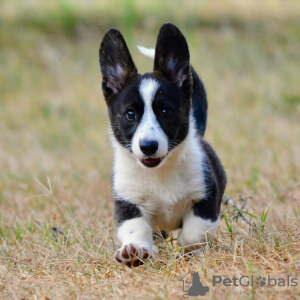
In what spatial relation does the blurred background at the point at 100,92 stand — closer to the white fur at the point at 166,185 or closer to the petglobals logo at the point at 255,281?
the white fur at the point at 166,185

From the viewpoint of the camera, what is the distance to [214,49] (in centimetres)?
1222

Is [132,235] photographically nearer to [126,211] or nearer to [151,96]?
[126,211]

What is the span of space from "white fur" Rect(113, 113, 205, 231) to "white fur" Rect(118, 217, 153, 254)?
123 millimetres

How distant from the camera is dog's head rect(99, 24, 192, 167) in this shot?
3.53 metres

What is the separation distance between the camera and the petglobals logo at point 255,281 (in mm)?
2783

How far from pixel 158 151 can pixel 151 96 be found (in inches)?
15.3

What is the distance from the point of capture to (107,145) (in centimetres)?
793

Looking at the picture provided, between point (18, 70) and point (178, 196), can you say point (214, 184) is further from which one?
point (18, 70)

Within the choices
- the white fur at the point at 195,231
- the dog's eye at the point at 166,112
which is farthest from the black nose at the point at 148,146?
the white fur at the point at 195,231

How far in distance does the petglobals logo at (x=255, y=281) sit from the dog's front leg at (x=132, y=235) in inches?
23.5

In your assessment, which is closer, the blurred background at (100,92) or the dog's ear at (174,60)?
the dog's ear at (174,60)

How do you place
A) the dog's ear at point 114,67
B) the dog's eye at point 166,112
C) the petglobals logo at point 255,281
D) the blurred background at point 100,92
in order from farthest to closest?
the blurred background at point 100,92
the dog's ear at point 114,67
the dog's eye at point 166,112
the petglobals logo at point 255,281

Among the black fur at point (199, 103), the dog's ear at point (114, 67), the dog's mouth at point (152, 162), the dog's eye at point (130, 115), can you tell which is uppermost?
the dog's ear at point (114, 67)

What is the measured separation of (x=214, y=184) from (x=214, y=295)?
125 centimetres
